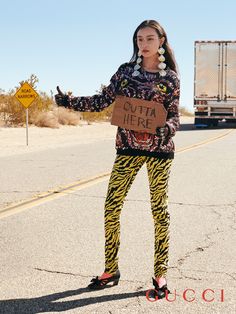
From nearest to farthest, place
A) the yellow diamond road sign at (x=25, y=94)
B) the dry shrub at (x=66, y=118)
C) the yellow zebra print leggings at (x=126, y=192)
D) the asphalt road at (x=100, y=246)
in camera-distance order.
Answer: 1. the asphalt road at (x=100, y=246)
2. the yellow zebra print leggings at (x=126, y=192)
3. the yellow diamond road sign at (x=25, y=94)
4. the dry shrub at (x=66, y=118)

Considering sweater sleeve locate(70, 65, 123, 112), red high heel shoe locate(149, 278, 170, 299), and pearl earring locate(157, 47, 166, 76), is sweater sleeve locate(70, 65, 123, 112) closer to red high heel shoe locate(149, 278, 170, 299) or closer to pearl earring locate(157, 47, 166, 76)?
pearl earring locate(157, 47, 166, 76)

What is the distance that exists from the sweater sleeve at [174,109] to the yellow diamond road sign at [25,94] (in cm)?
1545

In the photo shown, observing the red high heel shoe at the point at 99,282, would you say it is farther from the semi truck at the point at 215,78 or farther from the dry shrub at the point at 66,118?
the dry shrub at the point at 66,118

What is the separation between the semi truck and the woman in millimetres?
26735

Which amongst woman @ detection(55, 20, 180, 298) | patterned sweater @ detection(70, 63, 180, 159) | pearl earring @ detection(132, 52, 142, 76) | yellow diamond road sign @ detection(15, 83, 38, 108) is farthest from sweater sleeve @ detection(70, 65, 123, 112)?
yellow diamond road sign @ detection(15, 83, 38, 108)

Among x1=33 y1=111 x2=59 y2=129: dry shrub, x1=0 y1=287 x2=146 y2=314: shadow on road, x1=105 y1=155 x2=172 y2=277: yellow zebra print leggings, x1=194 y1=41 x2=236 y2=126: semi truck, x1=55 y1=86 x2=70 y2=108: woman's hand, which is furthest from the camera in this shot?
x1=33 y1=111 x2=59 y2=129: dry shrub

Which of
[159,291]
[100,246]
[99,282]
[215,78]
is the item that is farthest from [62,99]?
[215,78]

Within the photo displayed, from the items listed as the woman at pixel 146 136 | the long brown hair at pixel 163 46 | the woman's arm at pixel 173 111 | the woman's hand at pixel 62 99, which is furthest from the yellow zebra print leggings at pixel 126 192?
the long brown hair at pixel 163 46

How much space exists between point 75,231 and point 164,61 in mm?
2542

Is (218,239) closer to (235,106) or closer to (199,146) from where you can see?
(199,146)

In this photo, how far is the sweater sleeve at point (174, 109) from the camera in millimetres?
4036

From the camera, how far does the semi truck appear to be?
30375 mm

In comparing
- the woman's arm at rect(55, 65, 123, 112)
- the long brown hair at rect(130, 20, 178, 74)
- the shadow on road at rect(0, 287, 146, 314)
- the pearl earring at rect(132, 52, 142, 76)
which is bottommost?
the shadow on road at rect(0, 287, 146, 314)

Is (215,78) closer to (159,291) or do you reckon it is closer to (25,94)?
(25,94)
